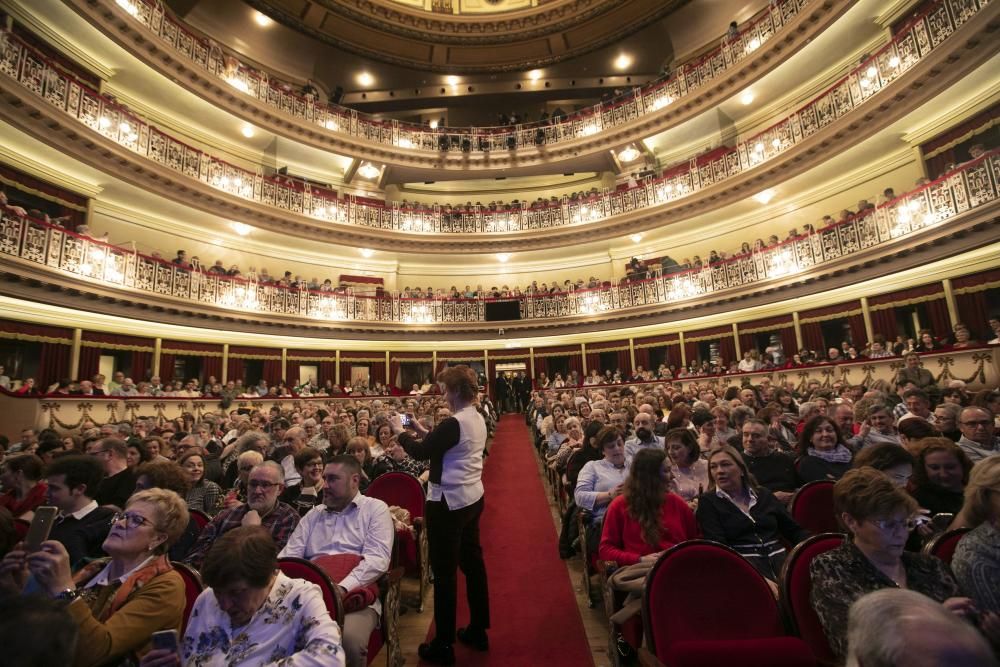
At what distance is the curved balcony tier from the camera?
11.9 meters

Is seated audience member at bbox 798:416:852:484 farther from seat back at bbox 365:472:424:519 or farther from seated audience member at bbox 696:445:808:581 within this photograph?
seat back at bbox 365:472:424:519

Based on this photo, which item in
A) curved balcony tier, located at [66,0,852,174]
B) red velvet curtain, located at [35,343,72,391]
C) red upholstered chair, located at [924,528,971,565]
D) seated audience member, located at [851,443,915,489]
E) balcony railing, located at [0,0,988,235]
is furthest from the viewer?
curved balcony tier, located at [66,0,852,174]

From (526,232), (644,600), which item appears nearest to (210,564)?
(644,600)

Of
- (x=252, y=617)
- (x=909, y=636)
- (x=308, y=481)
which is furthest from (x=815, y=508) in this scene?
(x=308, y=481)

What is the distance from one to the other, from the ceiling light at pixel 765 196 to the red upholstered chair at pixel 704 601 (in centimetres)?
1466

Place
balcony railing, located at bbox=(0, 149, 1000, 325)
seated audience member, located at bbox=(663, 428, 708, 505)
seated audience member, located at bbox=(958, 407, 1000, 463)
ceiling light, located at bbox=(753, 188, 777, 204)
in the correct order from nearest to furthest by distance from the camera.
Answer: seated audience member, located at bbox=(958, 407, 1000, 463), seated audience member, located at bbox=(663, 428, 708, 505), balcony railing, located at bbox=(0, 149, 1000, 325), ceiling light, located at bbox=(753, 188, 777, 204)

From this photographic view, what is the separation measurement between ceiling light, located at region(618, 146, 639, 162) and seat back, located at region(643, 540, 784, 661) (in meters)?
18.3

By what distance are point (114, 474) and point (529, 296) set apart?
48.6 feet

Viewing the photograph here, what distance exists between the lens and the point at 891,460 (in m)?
2.65

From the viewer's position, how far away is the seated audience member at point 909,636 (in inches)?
35.9

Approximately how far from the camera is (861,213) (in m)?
10.9

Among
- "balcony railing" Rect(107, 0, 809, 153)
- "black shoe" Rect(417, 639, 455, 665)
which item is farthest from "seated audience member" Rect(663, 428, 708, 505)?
"balcony railing" Rect(107, 0, 809, 153)

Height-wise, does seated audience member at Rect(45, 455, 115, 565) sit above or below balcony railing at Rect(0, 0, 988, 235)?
below

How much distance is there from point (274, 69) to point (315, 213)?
5.97 m
